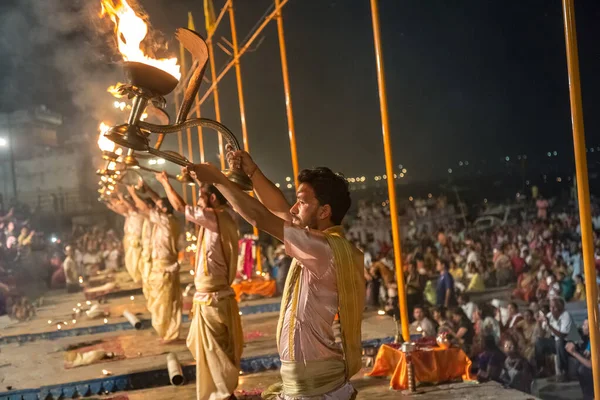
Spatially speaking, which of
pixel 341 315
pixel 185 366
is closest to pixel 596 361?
pixel 341 315

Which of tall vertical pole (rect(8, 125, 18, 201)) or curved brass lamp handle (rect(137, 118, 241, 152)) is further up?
tall vertical pole (rect(8, 125, 18, 201))

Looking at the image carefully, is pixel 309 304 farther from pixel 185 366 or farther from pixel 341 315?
pixel 185 366

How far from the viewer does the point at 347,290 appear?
2.75 m

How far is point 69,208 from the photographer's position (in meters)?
29.7

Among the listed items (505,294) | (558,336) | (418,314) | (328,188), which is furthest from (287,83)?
(328,188)

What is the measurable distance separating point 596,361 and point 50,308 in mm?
13467

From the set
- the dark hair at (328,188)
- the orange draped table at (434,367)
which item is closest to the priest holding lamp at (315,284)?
the dark hair at (328,188)

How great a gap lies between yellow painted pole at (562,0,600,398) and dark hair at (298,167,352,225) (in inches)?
57.9

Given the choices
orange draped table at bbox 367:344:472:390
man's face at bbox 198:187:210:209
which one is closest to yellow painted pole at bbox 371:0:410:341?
orange draped table at bbox 367:344:472:390

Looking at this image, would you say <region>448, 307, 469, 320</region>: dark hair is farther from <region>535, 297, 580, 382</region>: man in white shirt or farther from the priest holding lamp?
the priest holding lamp

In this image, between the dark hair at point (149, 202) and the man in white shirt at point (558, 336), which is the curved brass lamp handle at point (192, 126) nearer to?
the man in white shirt at point (558, 336)

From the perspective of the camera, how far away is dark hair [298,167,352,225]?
2.86 metres

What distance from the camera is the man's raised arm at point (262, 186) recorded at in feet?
9.59

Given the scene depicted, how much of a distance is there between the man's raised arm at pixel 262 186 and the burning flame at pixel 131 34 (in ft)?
1.68
